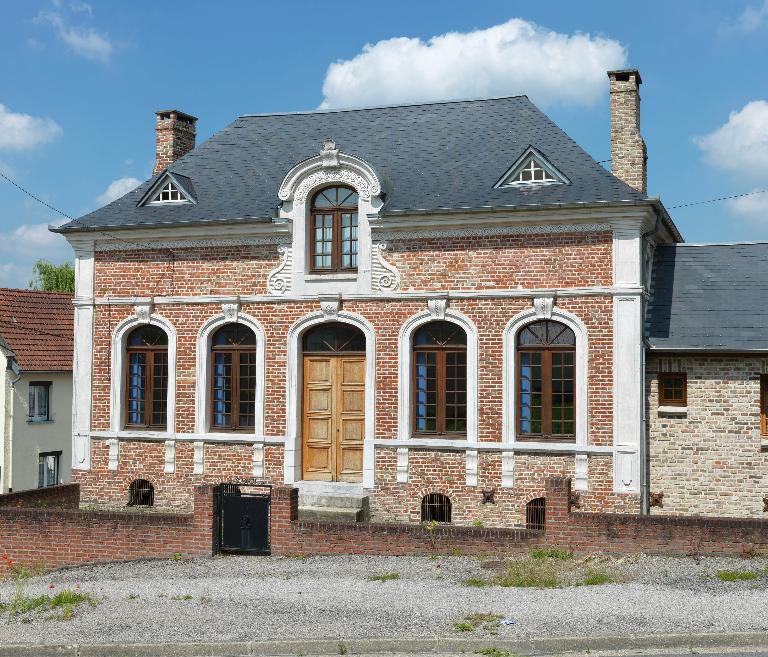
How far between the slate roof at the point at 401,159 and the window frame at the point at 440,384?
2.56 m

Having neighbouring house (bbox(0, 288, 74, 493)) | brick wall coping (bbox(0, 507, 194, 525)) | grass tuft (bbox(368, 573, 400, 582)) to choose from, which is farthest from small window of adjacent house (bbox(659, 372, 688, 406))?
neighbouring house (bbox(0, 288, 74, 493))

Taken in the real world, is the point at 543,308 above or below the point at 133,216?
below

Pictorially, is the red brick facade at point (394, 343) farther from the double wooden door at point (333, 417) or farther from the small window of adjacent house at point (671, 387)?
the small window of adjacent house at point (671, 387)

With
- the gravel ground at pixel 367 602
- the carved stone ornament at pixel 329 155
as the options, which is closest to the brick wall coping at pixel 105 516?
the gravel ground at pixel 367 602

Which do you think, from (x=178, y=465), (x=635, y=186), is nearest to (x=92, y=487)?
(x=178, y=465)

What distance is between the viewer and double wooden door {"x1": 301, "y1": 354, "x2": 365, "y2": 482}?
726 inches

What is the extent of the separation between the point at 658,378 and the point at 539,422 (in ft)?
7.43

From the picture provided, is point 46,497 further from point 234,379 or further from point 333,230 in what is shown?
point 333,230

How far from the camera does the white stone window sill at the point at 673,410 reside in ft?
55.5

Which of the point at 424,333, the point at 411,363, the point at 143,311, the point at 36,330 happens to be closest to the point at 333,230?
the point at 424,333

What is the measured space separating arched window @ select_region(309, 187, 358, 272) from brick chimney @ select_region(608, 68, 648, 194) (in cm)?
547

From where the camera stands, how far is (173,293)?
757 inches

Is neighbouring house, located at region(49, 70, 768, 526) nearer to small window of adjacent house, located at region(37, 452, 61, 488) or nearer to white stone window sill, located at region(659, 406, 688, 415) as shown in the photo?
white stone window sill, located at region(659, 406, 688, 415)

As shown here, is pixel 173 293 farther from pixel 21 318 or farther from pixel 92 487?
pixel 21 318
